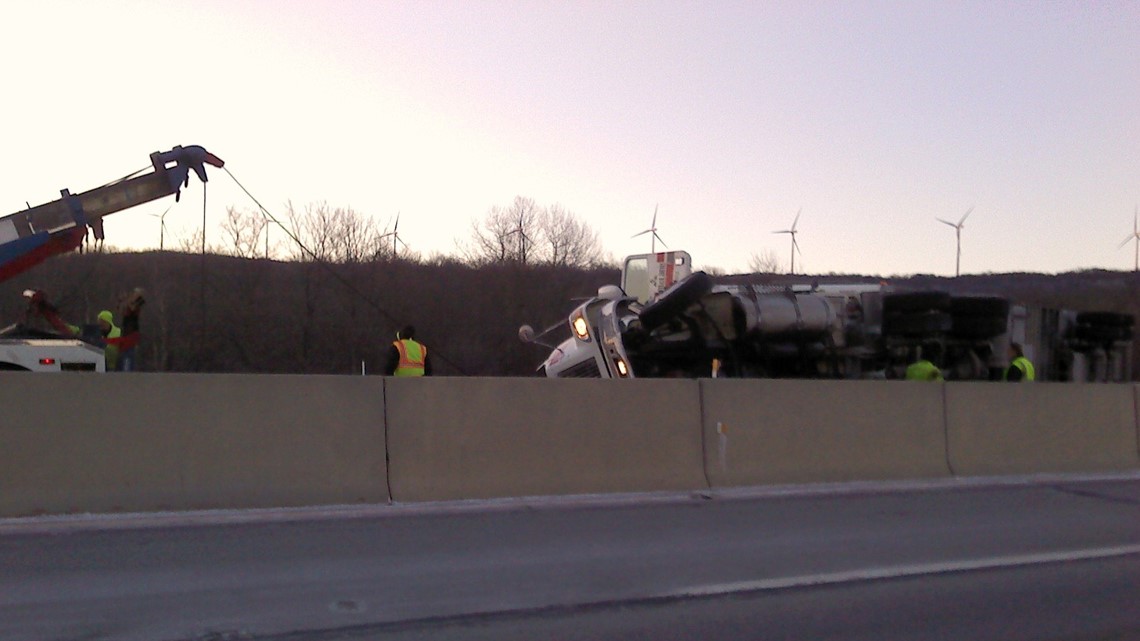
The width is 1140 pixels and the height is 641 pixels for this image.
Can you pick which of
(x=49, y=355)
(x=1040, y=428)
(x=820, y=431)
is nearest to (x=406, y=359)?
(x=820, y=431)

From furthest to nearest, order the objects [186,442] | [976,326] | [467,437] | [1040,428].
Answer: [976,326], [1040,428], [467,437], [186,442]

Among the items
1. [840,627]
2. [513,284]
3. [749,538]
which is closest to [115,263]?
[513,284]

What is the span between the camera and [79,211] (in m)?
15.1

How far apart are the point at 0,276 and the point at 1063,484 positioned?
13.7 meters

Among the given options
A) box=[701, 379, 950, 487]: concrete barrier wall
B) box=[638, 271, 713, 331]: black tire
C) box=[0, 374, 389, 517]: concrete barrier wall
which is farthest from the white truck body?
box=[701, 379, 950, 487]: concrete barrier wall

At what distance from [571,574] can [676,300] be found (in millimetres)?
8047

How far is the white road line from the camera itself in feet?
23.9

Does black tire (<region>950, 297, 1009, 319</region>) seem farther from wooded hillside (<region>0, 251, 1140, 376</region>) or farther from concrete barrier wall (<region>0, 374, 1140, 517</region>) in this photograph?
wooded hillside (<region>0, 251, 1140, 376</region>)

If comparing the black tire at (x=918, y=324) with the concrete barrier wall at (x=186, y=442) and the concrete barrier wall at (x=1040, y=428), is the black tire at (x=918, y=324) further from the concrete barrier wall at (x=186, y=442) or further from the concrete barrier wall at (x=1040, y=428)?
the concrete barrier wall at (x=186, y=442)

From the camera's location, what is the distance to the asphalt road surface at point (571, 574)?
624cm

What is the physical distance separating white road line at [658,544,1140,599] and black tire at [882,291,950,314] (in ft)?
20.8

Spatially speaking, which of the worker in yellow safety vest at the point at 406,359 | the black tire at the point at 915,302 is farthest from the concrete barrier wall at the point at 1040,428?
the worker in yellow safety vest at the point at 406,359

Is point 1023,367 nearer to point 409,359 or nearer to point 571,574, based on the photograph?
point 409,359

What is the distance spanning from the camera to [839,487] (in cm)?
1191
